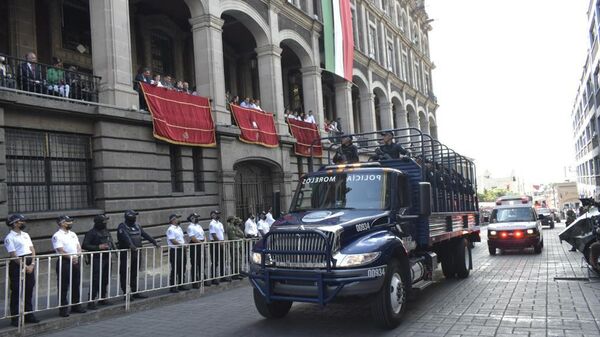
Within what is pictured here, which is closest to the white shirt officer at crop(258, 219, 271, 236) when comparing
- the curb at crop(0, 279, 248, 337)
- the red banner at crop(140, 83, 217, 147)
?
the red banner at crop(140, 83, 217, 147)

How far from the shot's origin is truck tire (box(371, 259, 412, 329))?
6695 millimetres

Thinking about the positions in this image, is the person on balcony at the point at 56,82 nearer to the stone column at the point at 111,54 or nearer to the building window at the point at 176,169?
the stone column at the point at 111,54

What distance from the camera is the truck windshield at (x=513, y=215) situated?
56.5 feet

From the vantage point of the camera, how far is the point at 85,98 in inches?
531

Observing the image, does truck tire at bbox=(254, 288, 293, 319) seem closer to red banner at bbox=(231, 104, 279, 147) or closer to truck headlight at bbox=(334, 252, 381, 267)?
truck headlight at bbox=(334, 252, 381, 267)


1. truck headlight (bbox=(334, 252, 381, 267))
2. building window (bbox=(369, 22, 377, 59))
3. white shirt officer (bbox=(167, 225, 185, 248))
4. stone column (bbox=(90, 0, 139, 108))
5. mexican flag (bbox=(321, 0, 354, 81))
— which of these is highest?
building window (bbox=(369, 22, 377, 59))

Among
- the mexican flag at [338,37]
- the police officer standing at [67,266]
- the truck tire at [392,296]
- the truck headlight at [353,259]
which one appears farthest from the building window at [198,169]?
the truck headlight at [353,259]

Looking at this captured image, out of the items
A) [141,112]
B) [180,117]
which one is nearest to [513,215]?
[180,117]

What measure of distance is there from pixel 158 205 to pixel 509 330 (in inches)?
423

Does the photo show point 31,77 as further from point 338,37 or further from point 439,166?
point 338,37

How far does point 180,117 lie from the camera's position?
15.4 metres

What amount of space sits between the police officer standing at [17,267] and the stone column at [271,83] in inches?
561

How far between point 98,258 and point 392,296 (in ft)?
15.8

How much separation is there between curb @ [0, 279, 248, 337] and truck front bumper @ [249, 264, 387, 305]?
2990mm
